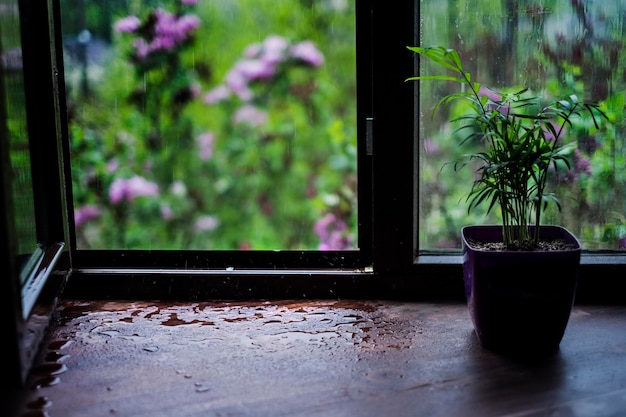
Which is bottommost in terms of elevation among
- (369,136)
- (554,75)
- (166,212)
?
(166,212)

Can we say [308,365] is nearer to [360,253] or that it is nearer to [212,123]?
[360,253]

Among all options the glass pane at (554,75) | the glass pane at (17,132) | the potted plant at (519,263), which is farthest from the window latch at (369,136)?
the glass pane at (17,132)

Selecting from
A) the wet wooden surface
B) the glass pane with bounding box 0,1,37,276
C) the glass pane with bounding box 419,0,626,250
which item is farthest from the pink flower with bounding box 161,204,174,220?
the glass pane with bounding box 419,0,626,250

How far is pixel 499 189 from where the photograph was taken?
1250mm

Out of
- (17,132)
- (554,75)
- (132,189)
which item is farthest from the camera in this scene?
(132,189)

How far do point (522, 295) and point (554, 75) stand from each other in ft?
1.81

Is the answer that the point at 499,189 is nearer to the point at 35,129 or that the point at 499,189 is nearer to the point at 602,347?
the point at 602,347

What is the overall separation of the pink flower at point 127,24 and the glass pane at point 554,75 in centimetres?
62

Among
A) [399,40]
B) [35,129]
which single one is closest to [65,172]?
[35,129]

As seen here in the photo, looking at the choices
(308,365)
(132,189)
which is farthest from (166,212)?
(308,365)

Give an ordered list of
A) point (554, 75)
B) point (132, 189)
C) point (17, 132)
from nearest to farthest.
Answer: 1. point (17, 132)
2. point (554, 75)
3. point (132, 189)

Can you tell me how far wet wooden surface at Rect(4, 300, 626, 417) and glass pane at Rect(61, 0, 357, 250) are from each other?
0.61ft

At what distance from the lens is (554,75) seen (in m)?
1.51

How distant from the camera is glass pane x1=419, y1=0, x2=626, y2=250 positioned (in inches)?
58.6
